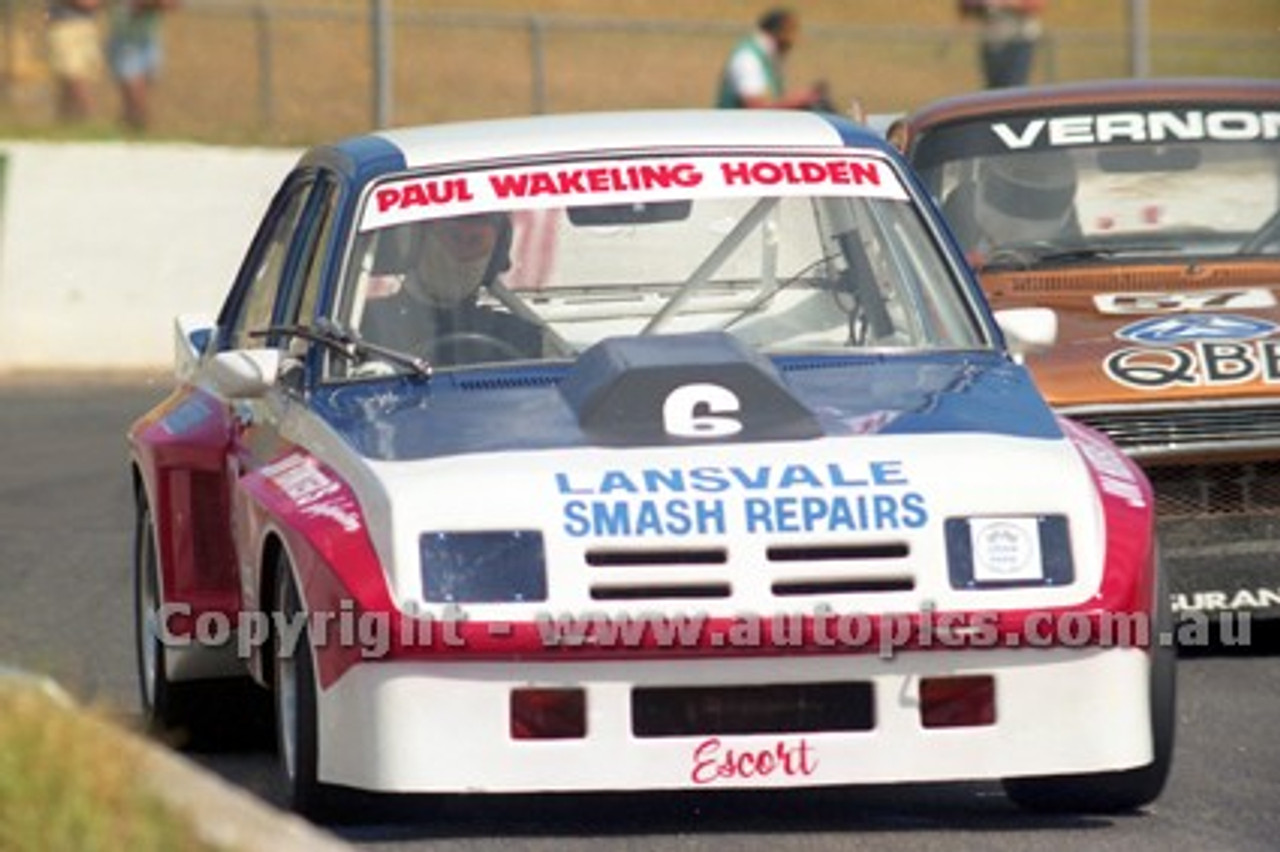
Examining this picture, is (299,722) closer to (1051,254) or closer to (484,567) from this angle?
(484,567)

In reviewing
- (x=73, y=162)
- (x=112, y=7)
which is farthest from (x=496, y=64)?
(x=73, y=162)

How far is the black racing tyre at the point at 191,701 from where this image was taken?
849cm

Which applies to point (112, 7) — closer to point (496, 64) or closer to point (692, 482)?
point (496, 64)

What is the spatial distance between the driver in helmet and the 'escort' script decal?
0.05 meters

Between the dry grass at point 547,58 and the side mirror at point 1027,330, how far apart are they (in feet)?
37.5

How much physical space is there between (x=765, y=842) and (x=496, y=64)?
16.0 m

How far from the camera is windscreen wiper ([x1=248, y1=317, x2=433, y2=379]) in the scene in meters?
7.69

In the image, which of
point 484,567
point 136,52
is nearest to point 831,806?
point 484,567

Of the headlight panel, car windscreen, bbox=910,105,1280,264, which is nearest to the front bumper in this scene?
the headlight panel

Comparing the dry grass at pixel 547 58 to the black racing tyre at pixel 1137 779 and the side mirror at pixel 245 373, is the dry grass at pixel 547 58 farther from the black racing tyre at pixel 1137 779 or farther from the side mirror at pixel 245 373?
the black racing tyre at pixel 1137 779

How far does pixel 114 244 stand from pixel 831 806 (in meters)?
11.7

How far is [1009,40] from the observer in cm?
2253

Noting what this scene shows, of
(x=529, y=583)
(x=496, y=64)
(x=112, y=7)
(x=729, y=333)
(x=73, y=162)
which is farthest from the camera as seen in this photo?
(x=496, y=64)

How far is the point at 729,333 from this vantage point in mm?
7992
